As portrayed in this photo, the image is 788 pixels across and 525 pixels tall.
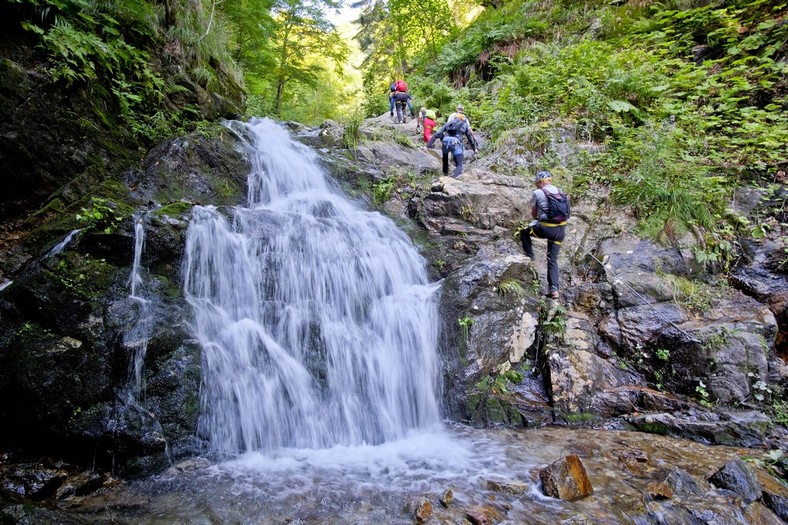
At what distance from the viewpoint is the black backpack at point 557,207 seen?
6.30 meters

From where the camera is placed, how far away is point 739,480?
350 cm

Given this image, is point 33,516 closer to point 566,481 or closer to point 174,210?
point 174,210

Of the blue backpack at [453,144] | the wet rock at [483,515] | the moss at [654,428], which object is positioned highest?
the blue backpack at [453,144]

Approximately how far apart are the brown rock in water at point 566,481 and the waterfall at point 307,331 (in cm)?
190

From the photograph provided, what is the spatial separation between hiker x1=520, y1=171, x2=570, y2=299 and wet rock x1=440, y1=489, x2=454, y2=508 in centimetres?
385

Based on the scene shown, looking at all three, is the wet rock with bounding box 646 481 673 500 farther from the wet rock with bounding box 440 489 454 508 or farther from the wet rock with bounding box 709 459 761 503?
the wet rock with bounding box 440 489 454 508

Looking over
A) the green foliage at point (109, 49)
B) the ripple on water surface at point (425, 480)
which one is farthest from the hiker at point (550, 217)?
the green foliage at point (109, 49)

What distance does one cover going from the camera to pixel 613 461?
4.14 meters

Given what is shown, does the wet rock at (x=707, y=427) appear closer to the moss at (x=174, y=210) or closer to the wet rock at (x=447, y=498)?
the wet rock at (x=447, y=498)

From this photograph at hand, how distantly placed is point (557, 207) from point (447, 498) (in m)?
4.61

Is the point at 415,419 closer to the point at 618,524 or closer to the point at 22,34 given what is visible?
the point at 618,524

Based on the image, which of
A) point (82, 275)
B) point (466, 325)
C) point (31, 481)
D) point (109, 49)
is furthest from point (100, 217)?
point (466, 325)

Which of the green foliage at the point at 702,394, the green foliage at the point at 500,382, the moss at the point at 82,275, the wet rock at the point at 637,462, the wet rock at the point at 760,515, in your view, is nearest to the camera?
the wet rock at the point at 760,515

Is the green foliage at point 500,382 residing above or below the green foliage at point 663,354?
below
